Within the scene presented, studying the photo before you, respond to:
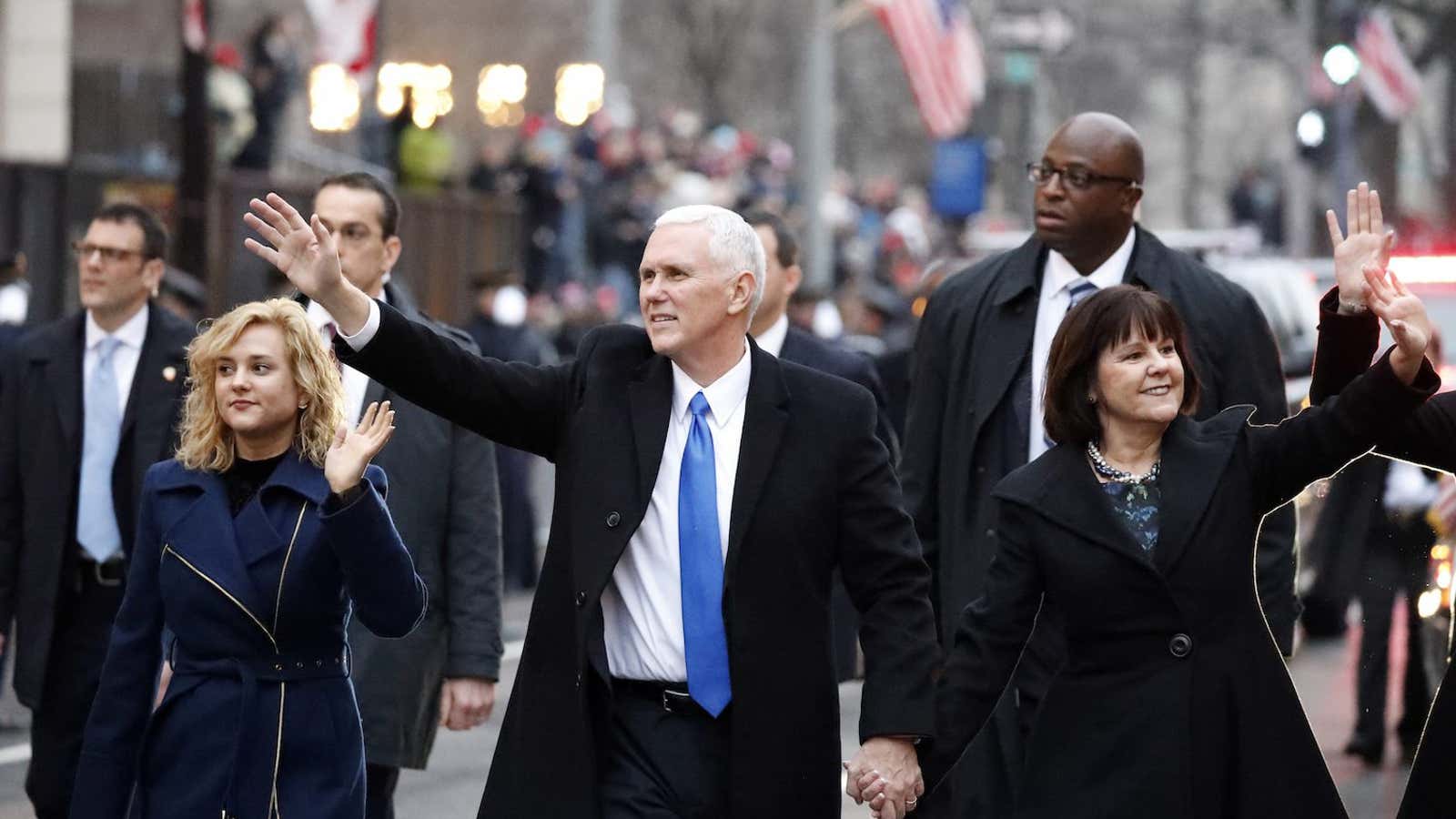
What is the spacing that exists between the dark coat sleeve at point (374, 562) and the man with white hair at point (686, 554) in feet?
1.20

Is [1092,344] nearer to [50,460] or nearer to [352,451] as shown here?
[352,451]

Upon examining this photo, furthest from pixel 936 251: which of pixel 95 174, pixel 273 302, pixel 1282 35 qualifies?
pixel 273 302

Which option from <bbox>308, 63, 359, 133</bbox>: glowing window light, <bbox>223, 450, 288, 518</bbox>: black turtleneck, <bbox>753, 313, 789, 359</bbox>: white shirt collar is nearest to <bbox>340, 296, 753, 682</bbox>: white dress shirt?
<bbox>223, 450, 288, 518</bbox>: black turtleneck

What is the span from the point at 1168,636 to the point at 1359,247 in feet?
3.16

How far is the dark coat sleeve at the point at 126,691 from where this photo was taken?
5.70 m

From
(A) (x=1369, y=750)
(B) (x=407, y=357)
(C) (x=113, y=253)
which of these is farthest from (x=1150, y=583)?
(A) (x=1369, y=750)

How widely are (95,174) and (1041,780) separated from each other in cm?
1518

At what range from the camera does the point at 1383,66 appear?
3055 centimetres

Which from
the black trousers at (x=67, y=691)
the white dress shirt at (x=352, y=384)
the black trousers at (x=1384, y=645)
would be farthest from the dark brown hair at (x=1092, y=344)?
the black trousers at (x=67, y=691)

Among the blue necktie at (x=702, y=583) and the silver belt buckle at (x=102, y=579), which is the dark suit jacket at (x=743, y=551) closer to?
the blue necktie at (x=702, y=583)

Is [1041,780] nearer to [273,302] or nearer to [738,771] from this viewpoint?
[738,771]

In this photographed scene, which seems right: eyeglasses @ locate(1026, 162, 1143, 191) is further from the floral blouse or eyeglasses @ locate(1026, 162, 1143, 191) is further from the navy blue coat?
the navy blue coat

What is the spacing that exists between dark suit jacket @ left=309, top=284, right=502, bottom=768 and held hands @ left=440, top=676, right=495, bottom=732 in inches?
1.1

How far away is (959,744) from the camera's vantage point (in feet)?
17.8
